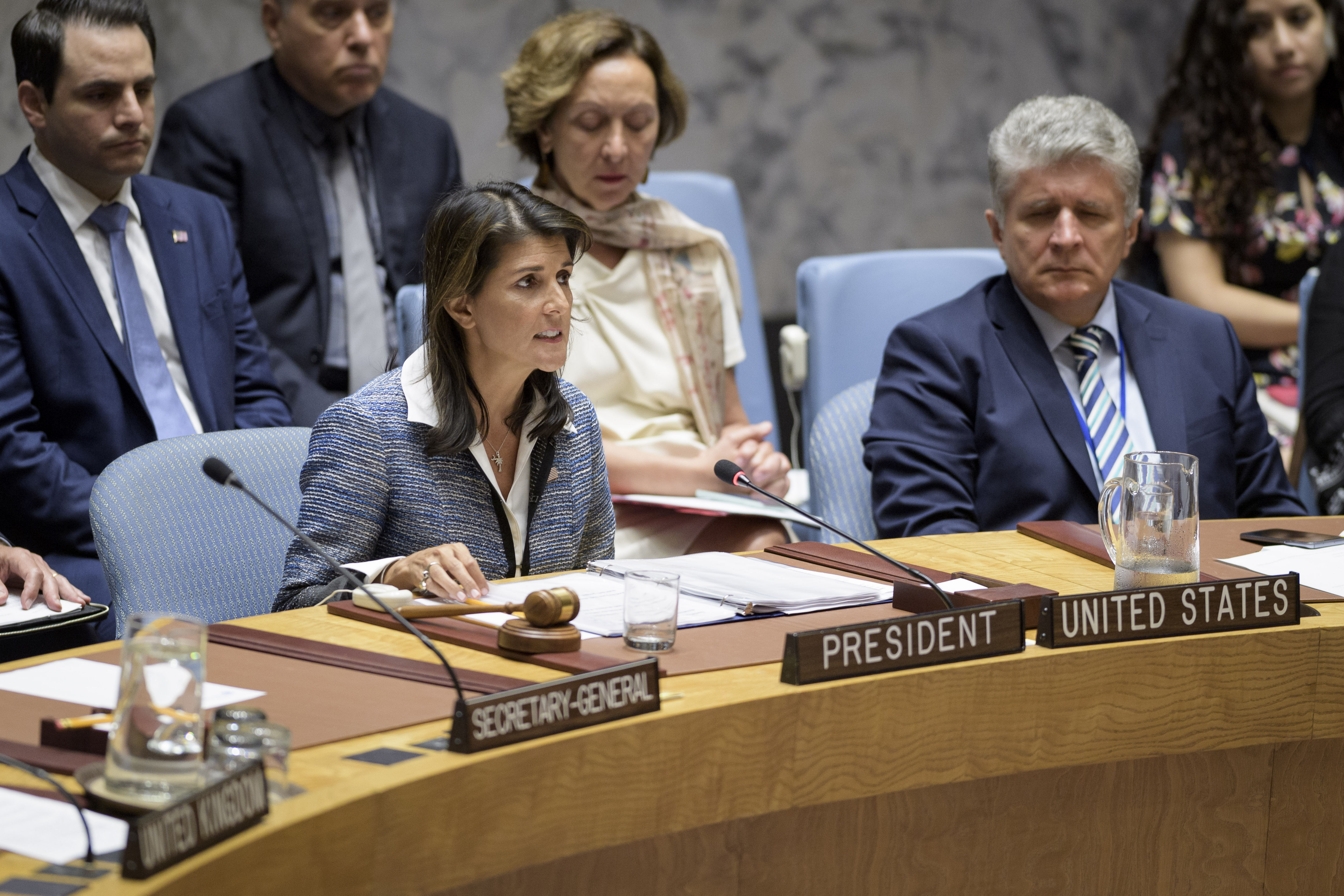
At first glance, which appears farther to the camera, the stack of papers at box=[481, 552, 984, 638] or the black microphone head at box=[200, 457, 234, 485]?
the stack of papers at box=[481, 552, 984, 638]

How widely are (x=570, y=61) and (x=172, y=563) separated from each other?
1.40 metres

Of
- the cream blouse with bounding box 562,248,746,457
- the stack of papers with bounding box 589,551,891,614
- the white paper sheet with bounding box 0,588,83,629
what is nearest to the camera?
the stack of papers with bounding box 589,551,891,614

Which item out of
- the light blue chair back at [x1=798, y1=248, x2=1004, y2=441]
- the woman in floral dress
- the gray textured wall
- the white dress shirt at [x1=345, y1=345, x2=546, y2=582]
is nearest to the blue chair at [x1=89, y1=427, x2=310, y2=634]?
the white dress shirt at [x1=345, y1=345, x2=546, y2=582]

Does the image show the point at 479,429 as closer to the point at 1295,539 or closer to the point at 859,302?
the point at 1295,539

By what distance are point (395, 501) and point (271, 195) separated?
1386 millimetres

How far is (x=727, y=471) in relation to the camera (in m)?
1.63

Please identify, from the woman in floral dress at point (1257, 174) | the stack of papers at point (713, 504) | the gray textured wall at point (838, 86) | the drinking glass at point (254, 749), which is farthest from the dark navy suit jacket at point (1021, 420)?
the gray textured wall at point (838, 86)

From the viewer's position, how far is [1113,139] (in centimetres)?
232

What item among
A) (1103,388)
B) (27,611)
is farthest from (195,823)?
(1103,388)

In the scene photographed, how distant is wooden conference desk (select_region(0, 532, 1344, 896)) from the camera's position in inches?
42.9

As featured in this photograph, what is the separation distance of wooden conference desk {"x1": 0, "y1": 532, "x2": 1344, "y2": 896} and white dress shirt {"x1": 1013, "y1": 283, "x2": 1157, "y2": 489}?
24.0 inches

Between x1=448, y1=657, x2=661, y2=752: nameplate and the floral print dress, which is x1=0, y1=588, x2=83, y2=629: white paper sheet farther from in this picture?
the floral print dress

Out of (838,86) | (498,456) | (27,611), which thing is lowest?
(27,611)

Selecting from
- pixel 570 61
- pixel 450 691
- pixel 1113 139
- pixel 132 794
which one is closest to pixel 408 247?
pixel 570 61
